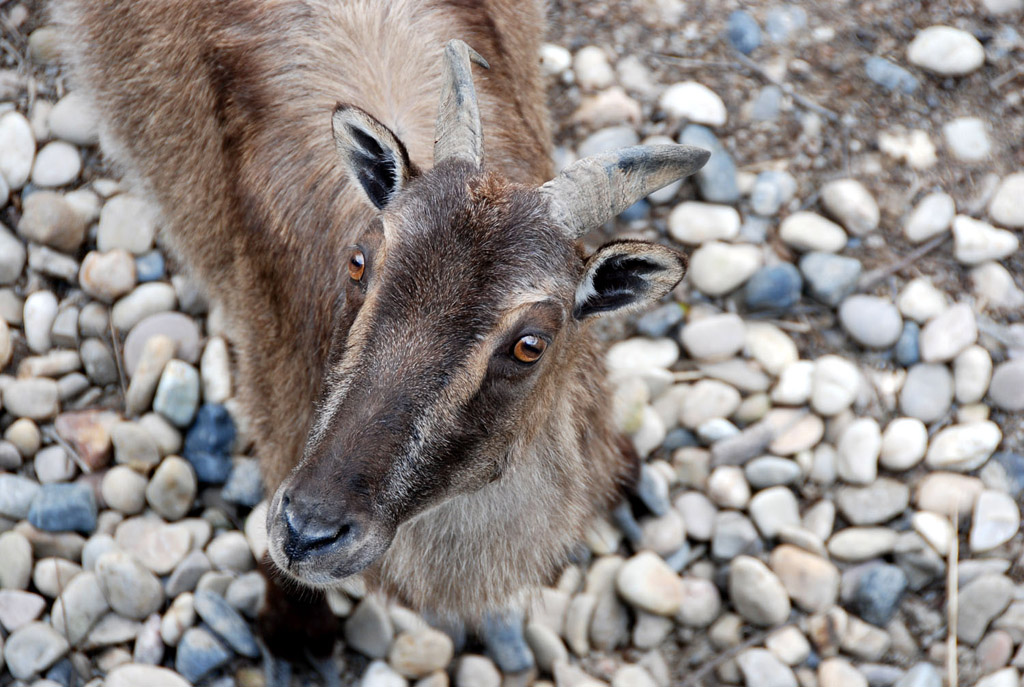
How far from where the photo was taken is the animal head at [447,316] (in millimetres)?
3230

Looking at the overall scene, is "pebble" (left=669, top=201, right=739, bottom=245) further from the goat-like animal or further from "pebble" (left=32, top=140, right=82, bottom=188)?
"pebble" (left=32, top=140, right=82, bottom=188)

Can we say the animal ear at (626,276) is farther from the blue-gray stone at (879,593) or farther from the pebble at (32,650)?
the pebble at (32,650)

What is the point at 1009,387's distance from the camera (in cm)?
534

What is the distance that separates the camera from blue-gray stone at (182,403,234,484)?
17.2ft

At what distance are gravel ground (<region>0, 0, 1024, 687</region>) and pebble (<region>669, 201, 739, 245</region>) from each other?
17mm

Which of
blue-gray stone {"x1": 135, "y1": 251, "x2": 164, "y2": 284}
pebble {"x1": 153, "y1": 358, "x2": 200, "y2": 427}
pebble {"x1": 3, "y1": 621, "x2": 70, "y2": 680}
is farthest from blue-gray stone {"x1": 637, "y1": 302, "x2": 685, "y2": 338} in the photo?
pebble {"x1": 3, "y1": 621, "x2": 70, "y2": 680}

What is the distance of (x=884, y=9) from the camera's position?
21.0 feet

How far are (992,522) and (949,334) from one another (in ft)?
3.37

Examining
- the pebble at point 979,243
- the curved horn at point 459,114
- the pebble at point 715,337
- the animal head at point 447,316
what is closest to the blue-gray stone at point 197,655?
the animal head at point 447,316

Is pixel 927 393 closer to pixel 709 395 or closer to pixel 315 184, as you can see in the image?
pixel 709 395

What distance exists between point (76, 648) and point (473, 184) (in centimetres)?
307

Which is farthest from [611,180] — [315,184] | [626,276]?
[315,184]

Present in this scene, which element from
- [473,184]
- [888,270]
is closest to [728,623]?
[888,270]

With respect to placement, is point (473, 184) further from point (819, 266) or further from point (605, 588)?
point (819, 266)
